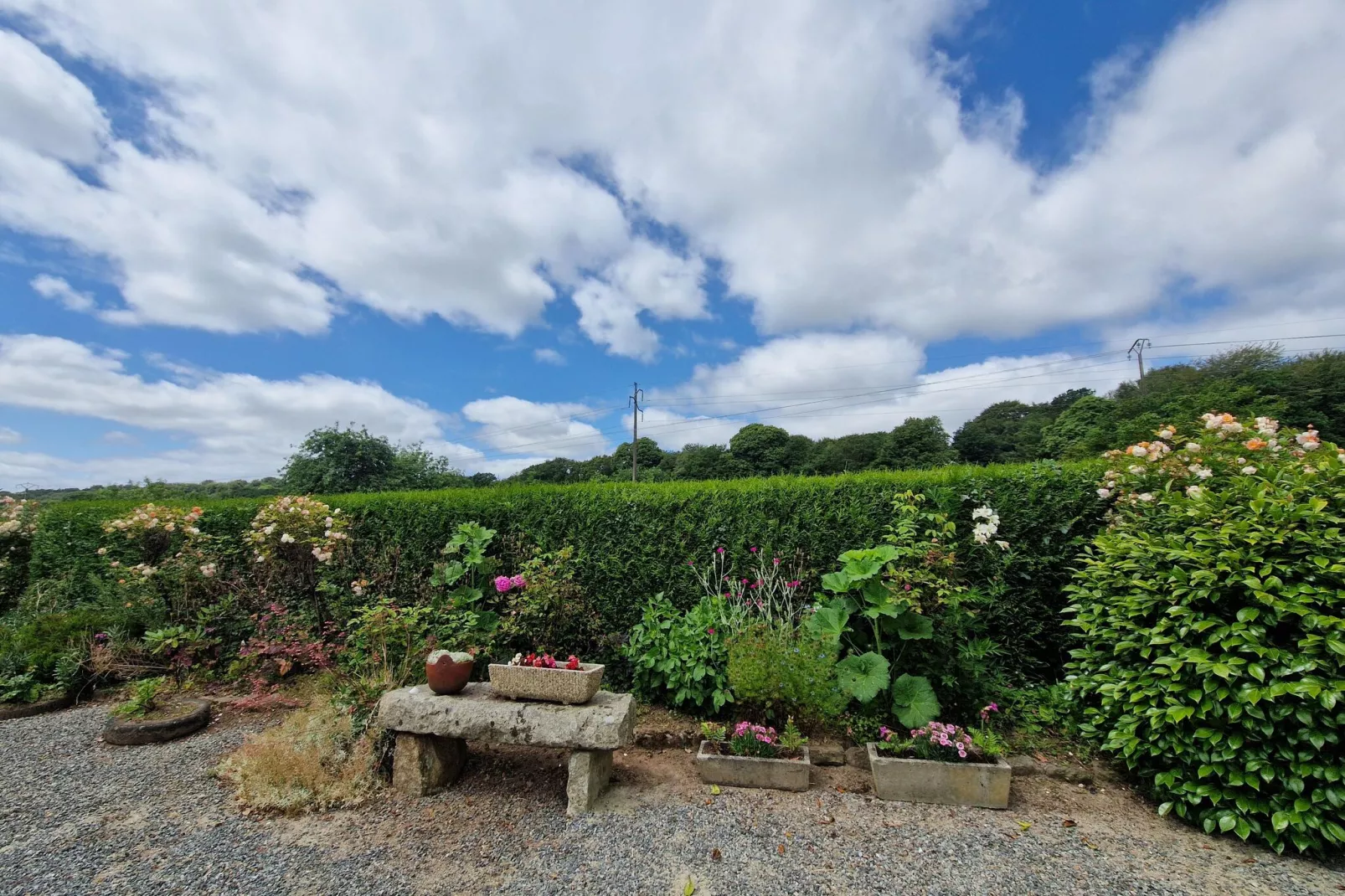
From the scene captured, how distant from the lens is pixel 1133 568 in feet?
9.18

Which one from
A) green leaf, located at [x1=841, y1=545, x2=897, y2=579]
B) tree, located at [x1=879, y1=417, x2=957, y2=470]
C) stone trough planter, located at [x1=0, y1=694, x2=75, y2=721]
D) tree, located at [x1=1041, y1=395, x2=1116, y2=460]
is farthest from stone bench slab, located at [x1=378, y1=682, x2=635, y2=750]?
tree, located at [x1=879, y1=417, x2=957, y2=470]

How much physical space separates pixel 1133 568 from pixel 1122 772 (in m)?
1.11

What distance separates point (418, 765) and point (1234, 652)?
391 centimetres

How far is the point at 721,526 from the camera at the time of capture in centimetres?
395

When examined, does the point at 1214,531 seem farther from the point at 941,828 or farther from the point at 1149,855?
the point at 941,828

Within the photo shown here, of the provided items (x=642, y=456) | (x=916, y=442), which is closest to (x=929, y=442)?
(x=916, y=442)

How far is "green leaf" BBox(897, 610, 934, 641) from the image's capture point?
313cm

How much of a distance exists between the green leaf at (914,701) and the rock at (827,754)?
15.5 inches

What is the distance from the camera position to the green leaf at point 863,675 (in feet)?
9.64

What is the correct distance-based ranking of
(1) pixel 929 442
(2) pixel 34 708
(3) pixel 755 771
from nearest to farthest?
(3) pixel 755 771 < (2) pixel 34 708 < (1) pixel 929 442

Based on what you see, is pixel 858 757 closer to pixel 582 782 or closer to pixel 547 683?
pixel 582 782

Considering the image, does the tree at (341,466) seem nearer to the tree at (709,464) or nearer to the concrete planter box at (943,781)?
the concrete planter box at (943,781)

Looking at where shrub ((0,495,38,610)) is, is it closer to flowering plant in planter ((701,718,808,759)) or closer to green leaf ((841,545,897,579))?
flowering plant in planter ((701,718,808,759))

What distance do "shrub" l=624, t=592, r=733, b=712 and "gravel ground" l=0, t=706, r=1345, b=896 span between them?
0.52 metres
